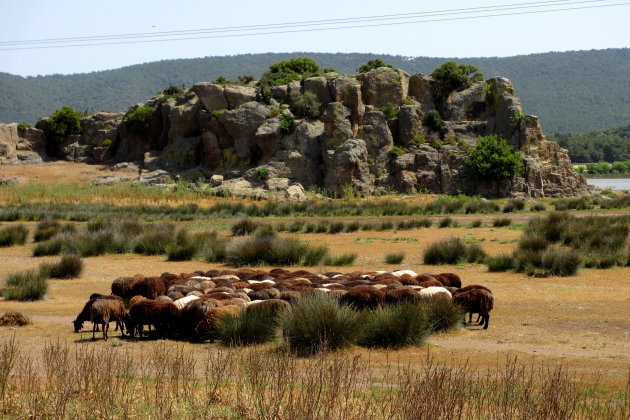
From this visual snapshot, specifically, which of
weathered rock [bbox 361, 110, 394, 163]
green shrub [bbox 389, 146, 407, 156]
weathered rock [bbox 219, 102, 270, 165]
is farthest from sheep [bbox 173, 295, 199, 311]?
weathered rock [bbox 219, 102, 270, 165]

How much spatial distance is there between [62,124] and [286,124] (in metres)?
28.0

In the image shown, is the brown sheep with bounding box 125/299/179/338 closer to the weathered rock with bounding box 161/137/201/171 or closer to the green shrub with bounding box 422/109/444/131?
the green shrub with bounding box 422/109/444/131

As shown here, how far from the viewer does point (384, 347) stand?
12383 mm

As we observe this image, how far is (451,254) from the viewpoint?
24516 mm

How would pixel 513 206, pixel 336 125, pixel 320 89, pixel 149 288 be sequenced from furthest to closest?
pixel 320 89 → pixel 336 125 → pixel 513 206 → pixel 149 288

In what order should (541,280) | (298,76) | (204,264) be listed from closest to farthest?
(541,280)
(204,264)
(298,76)

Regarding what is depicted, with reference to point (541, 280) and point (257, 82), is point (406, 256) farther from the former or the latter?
point (257, 82)

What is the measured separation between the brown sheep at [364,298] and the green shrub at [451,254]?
10.6m

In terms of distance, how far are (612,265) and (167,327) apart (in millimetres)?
14867

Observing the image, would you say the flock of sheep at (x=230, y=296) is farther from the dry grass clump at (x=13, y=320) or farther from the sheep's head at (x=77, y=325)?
the dry grass clump at (x=13, y=320)

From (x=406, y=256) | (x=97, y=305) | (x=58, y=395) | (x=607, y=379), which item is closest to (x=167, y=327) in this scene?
(x=97, y=305)

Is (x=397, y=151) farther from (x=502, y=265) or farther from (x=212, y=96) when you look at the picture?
(x=502, y=265)

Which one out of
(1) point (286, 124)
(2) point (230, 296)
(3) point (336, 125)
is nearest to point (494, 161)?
(3) point (336, 125)

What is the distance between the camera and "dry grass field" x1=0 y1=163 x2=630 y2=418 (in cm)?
1130
